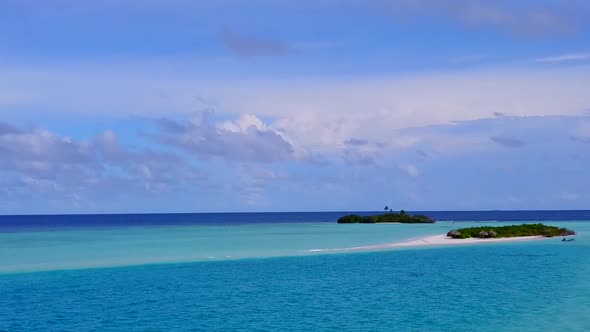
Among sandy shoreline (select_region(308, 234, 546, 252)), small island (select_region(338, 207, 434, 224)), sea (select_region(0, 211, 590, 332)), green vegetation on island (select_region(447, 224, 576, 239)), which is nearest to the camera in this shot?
sea (select_region(0, 211, 590, 332))

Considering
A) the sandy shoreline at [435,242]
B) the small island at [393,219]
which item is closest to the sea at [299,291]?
the sandy shoreline at [435,242]

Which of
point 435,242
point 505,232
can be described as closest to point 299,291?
point 435,242

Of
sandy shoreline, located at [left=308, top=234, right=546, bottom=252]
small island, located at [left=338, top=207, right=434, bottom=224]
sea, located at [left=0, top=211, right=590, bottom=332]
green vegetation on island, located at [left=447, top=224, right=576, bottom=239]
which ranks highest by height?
small island, located at [left=338, top=207, right=434, bottom=224]

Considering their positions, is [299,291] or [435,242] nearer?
[299,291]

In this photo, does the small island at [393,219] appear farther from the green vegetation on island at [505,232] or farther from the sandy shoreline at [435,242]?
the sandy shoreline at [435,242]

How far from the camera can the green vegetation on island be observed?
292 feet

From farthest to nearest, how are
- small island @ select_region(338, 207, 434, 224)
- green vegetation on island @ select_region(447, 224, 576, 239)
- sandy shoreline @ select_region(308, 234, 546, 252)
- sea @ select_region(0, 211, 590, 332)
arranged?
small island @ select_region(338, 207, 434, 224) → green vegetation on island @ select_region(447, 224, 576, 239) → sandy shoreline @ select_region(308, 234, 546, 252) → sea @ select_region(0, 211, 590, 332)

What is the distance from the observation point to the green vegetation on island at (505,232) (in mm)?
88938

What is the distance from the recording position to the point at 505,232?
9175 centimetres

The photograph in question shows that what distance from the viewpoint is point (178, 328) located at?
99.0 ft

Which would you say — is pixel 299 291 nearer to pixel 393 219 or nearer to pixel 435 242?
pixel 435 242

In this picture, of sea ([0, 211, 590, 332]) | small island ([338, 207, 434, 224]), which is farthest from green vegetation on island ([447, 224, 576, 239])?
small island ([338, 207, 434, 224])

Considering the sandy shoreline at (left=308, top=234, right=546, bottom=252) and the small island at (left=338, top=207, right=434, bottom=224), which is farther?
the small island at (left=338, top=207, right=434, bottom=224)

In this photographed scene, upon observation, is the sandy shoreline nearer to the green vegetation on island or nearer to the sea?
the green vegetation on island
